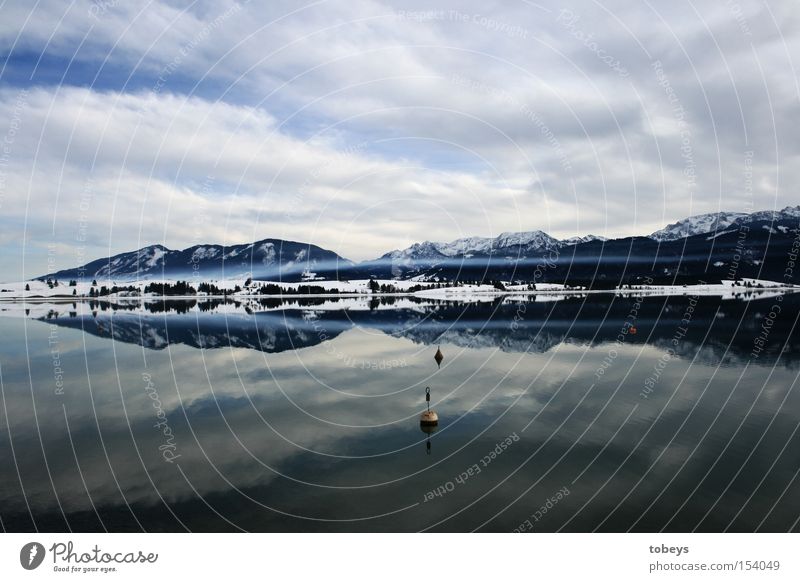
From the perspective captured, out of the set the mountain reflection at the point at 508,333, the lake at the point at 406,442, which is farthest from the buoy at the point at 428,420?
the mountain reflection at the point at 508,333

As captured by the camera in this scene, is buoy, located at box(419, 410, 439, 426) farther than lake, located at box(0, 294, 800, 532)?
Yes

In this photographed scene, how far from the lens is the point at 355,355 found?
61594mm

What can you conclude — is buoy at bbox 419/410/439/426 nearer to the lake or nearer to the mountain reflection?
the lake

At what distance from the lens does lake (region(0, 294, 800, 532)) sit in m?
20.6

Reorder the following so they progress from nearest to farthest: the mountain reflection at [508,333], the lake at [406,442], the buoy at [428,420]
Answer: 1. the lake at [406,442]
2. the buoy at [428,420]
3. the mountain reflection at [508,333]

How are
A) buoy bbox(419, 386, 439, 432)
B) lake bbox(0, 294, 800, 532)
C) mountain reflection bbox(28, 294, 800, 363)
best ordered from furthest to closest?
mountain reflection bbox(28, 294, 800, 363), buoy bbox(419, 386, 439, 432), lake bbox(0, 294, 800, 532)

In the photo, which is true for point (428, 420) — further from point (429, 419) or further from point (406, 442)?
point (406, 442)

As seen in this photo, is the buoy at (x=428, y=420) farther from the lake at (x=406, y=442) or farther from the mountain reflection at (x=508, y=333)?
the mountain reflection at (x=508, y=333)

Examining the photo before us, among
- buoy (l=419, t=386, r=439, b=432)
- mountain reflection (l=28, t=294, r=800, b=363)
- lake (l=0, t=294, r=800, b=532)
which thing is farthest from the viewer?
mountain reflection (l=28, t=294, r=800, b=363)

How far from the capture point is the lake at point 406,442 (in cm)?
2064

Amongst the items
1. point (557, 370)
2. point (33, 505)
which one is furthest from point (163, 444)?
point (557, 370)

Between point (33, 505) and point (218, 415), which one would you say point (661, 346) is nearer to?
point (218, 415)

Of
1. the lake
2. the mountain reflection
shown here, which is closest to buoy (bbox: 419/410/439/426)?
the lake

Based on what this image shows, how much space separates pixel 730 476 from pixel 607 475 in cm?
580
